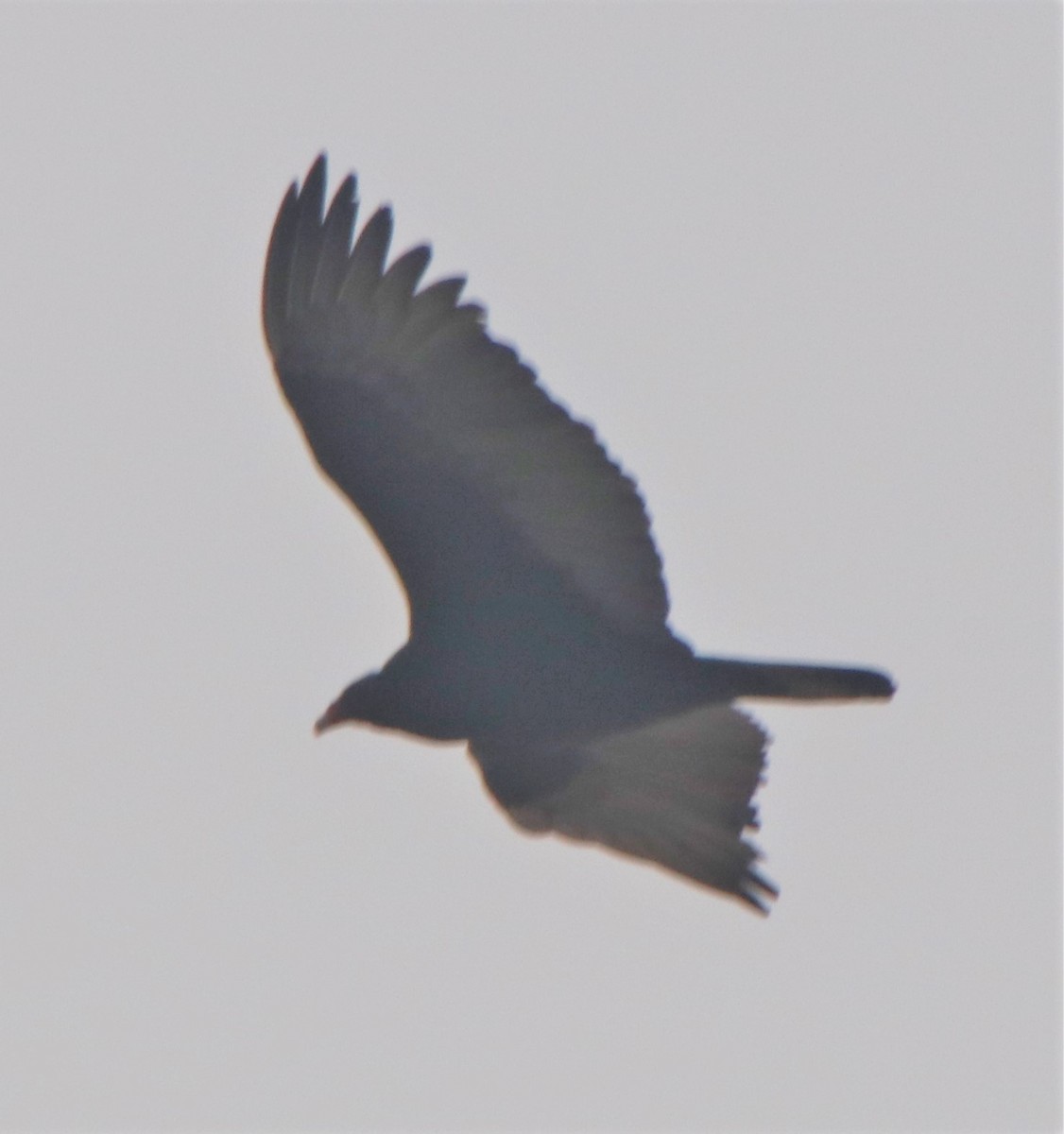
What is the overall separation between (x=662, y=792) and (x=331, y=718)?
4.67ft

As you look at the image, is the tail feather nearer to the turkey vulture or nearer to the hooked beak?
the turkey vulture

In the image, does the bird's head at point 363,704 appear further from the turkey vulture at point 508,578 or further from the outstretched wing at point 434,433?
the outstretched wing at point 434,433

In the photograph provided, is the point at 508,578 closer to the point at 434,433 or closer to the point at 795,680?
the point at 434,433

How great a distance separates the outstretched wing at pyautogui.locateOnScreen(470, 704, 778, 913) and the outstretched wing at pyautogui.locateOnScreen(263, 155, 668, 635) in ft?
2.17

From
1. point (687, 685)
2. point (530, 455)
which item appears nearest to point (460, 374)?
point (530, 455)

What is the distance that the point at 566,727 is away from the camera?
53.2 feet

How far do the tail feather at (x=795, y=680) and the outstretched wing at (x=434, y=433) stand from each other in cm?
35

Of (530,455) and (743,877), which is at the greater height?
(530,455)

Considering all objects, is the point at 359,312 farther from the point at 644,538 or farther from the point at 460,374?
the point at 644,538

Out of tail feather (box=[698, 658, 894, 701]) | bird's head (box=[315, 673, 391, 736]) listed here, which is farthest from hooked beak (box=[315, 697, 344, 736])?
tail feather (box=[698, 658, 894, 701])

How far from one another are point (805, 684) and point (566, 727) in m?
1.10

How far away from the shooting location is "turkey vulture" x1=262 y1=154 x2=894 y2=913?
51.0ft

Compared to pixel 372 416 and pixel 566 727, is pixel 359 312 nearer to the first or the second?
pixel 372 416

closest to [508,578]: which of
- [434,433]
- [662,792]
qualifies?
[434,433]
